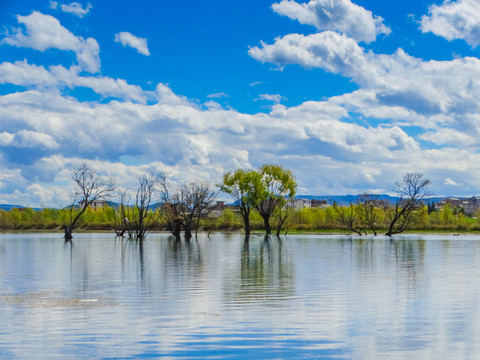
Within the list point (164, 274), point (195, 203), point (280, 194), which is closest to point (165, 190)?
point (195, 203)

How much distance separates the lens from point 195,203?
73.9 metres

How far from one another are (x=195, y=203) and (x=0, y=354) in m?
63.8

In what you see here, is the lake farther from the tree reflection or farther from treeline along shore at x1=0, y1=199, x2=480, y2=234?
treeline along shore at x1=0, y1=199, x2=480, y2=234

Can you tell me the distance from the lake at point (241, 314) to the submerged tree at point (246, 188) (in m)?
57.7

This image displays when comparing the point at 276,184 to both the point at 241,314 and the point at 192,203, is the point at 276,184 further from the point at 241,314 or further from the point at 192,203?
the point at 241,314

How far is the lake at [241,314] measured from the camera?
10461 millimetres

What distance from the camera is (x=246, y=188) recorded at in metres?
83.2

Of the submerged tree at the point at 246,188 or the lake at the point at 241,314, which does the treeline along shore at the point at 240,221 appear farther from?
the lake at the point at 241,314

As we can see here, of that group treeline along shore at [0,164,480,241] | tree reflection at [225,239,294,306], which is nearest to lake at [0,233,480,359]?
tree reflection at [225,239,294,306]

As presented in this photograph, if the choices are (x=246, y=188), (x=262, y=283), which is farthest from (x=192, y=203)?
(x=262, y=283)

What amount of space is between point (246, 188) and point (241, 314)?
69283mm

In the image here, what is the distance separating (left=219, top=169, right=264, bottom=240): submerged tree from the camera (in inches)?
3270

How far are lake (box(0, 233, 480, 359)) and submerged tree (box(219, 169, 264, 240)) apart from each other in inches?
2270

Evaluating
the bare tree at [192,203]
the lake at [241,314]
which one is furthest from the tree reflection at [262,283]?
the bare tree at [192,203]
